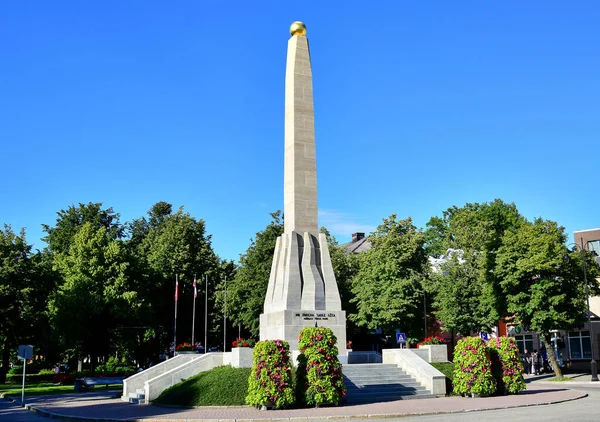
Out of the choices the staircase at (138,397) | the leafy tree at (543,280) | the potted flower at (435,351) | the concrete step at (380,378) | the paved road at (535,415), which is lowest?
the staircase at (138,397)

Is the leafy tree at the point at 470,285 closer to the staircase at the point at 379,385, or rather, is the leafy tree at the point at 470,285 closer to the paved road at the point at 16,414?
the staircase at the point at 379,385

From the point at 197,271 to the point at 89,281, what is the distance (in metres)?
13.3

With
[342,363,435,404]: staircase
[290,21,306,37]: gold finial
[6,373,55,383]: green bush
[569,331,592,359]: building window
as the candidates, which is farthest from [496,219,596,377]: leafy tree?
[6,373,55,383]: green bush

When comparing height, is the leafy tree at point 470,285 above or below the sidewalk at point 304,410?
above

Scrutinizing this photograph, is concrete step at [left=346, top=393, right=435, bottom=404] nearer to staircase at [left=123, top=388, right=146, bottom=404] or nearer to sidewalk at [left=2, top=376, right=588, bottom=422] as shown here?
sidewalk at [left=2, top=376, right=588, bottom=422]

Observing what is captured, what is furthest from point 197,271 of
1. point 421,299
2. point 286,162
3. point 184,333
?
point 286,162

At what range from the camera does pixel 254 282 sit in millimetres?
47531

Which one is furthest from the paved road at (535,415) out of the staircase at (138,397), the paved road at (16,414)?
the paved road at (16,414)

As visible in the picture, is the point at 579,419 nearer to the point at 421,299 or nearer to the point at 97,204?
the point at 421,299

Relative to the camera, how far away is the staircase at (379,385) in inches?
849

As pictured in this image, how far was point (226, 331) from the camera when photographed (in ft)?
188

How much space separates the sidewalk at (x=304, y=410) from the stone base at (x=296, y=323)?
18.2 ft

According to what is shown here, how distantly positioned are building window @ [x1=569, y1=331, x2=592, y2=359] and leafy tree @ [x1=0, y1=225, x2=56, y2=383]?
43156mm

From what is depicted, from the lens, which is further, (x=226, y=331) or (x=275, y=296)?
(x=226, y=331)
